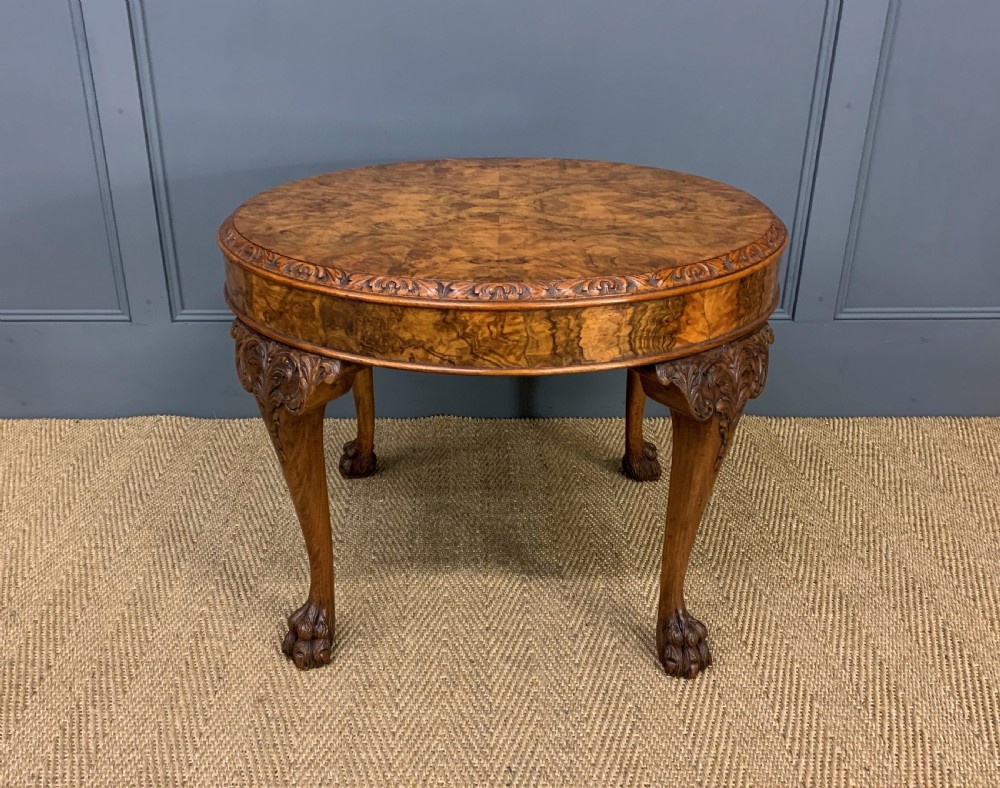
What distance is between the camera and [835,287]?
2.31 meters

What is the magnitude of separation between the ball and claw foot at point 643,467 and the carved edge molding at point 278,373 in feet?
3.32

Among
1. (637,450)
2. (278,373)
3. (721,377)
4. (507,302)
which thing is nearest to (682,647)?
(721,377)

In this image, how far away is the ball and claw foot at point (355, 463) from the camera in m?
2.14

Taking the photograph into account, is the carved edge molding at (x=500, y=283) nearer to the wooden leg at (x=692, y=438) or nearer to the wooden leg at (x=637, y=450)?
the wooden leg at (x=692, y=438)

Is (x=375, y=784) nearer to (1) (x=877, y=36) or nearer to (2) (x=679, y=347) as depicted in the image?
(2) (x=679, y=347)

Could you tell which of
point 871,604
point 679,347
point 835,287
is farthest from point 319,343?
point 835,287

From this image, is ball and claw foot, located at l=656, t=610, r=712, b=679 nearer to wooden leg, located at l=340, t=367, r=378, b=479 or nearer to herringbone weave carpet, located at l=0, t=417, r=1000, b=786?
herringbone weave carpet, located at l=0, t=417, r=1000, b=786

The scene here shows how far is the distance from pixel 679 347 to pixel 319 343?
56 cm

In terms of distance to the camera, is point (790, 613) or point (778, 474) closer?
point (790, 613)

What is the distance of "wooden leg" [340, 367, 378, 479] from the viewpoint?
2043mm

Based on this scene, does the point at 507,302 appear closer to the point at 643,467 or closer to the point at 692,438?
the point at 692,438

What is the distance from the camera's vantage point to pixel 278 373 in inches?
52.9

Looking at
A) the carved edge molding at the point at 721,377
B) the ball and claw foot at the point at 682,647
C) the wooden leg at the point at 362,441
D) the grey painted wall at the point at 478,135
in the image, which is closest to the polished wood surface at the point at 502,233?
the carved edge molding at the point at 721,377

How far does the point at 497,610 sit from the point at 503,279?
2.68 ft
